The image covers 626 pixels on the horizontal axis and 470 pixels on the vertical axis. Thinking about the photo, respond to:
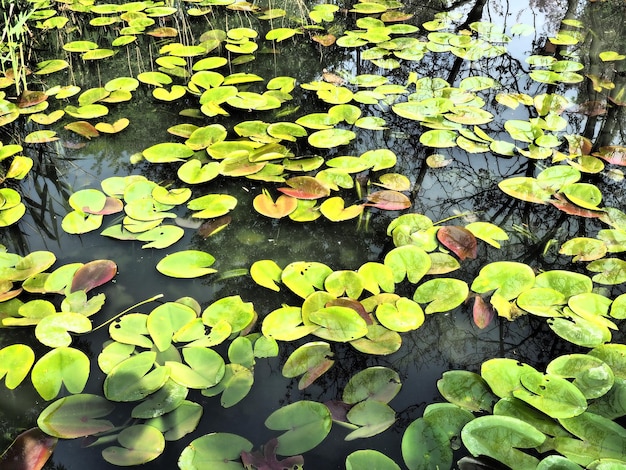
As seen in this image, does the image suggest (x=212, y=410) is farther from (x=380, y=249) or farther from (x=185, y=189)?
(x=185, y=189)

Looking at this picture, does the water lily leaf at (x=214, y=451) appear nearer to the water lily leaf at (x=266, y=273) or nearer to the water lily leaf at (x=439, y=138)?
the water lily leaf at (x=266, y=273)

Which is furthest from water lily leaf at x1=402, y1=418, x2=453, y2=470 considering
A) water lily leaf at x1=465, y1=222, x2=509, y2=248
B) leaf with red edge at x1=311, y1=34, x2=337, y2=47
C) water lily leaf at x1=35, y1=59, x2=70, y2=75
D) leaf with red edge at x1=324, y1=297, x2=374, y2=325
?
water lily leaf at x1=35, y1=59, x2=70, y2=75

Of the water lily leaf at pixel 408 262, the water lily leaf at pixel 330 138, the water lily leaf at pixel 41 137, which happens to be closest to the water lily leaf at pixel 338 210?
the water lily leaf at pixel 408 262

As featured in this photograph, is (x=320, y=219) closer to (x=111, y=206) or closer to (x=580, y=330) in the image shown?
(x=111, y=206)

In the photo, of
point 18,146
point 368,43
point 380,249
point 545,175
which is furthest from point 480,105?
point 18,146

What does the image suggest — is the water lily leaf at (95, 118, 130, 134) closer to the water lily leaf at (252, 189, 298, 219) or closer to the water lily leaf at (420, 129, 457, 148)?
the water lily leaf at (252, 189, 298, 219)

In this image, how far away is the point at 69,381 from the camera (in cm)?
136

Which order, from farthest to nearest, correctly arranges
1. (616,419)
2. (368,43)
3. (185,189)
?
(368,43), (185,189), (616,419)

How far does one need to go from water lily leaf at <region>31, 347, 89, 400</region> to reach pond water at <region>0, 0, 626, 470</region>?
3 cm

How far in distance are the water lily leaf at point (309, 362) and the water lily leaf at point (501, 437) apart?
0.38 metres

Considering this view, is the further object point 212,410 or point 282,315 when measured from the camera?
point 282,315

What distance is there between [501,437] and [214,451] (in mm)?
647

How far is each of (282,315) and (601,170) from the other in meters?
1.43


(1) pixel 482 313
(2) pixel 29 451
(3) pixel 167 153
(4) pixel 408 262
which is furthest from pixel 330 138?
(2) pixel 29 451
